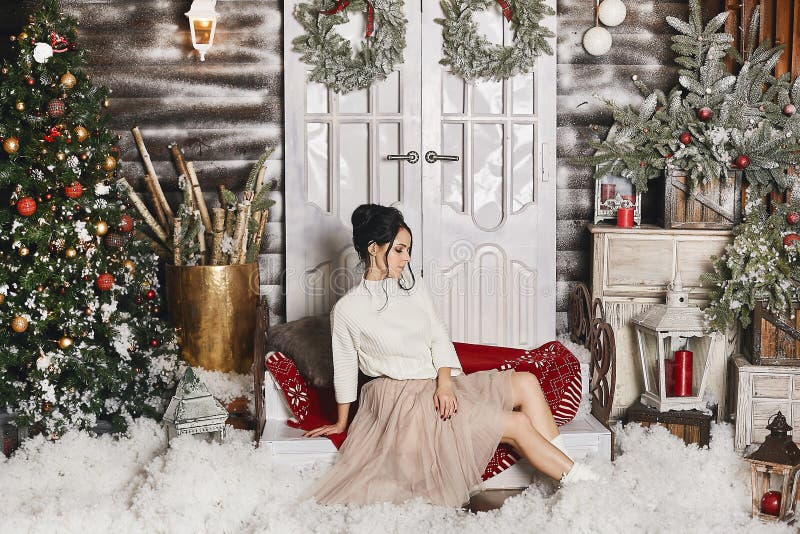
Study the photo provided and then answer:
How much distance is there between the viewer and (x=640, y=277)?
3947 mm

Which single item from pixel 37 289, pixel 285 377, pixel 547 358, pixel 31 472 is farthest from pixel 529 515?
pixel 37 289

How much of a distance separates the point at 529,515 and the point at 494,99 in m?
2.32

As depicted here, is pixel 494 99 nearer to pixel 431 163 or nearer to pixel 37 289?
pixel 431 163

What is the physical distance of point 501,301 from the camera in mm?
4301

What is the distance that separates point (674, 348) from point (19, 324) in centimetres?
301

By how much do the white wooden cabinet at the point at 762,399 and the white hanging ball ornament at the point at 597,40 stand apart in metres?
1.79

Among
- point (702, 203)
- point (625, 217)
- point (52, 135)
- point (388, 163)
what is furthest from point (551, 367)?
point (52, 135)

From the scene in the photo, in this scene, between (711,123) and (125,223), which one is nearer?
(125,223)

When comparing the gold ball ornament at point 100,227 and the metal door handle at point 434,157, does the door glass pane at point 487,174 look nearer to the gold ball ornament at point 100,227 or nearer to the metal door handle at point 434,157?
the metal door handle at point 434,157

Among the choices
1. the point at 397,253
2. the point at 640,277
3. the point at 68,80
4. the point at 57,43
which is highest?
the point at 57,43

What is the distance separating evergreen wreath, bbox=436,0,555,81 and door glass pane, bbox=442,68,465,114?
0.07m

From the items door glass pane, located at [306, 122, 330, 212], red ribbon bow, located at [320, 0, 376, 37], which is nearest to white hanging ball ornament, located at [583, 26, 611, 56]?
red ribbon bow, located at [320, 0, 376, 37]

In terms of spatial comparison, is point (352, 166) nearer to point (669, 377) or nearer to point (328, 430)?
point (328, 430)

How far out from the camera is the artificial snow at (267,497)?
268 centimetres
